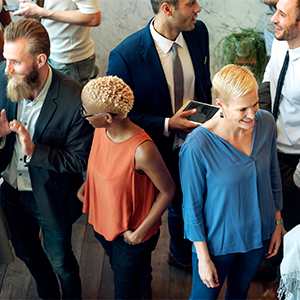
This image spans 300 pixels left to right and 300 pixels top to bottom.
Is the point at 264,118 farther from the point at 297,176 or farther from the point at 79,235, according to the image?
the point at 79,235

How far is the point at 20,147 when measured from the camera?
6.93ft

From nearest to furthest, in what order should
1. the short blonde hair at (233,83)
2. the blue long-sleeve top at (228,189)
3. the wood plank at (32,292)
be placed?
the short blonde hair at (233,83) < the blue long-sleeve top at (228,189) < the wood plank at (32,292)

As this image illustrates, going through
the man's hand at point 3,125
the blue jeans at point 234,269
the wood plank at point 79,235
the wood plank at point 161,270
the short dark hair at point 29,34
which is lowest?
the wood plank at point 79,235

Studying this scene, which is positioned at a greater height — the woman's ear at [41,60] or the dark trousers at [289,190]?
the woman's ear at [41,60]

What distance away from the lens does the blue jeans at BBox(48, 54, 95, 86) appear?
10.4 ft

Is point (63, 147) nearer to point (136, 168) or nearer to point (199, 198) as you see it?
point (136, 168)

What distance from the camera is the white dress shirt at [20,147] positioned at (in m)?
2.04

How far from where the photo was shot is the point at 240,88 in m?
1.61

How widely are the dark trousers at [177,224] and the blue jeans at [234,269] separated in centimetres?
62

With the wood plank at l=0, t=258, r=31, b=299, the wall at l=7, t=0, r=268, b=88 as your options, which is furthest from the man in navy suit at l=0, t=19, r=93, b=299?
the wall at l=7, t=0, r=268, b=88

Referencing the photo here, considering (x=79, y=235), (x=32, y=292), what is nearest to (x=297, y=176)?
(x=79, y=235)

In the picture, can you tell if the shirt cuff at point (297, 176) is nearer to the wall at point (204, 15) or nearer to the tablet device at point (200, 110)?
the tablet device at point (200, 110)

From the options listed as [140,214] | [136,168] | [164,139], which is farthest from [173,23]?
[140,214]

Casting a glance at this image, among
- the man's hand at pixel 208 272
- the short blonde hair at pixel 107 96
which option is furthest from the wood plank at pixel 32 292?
the short blonde hair at pixel 107 96
